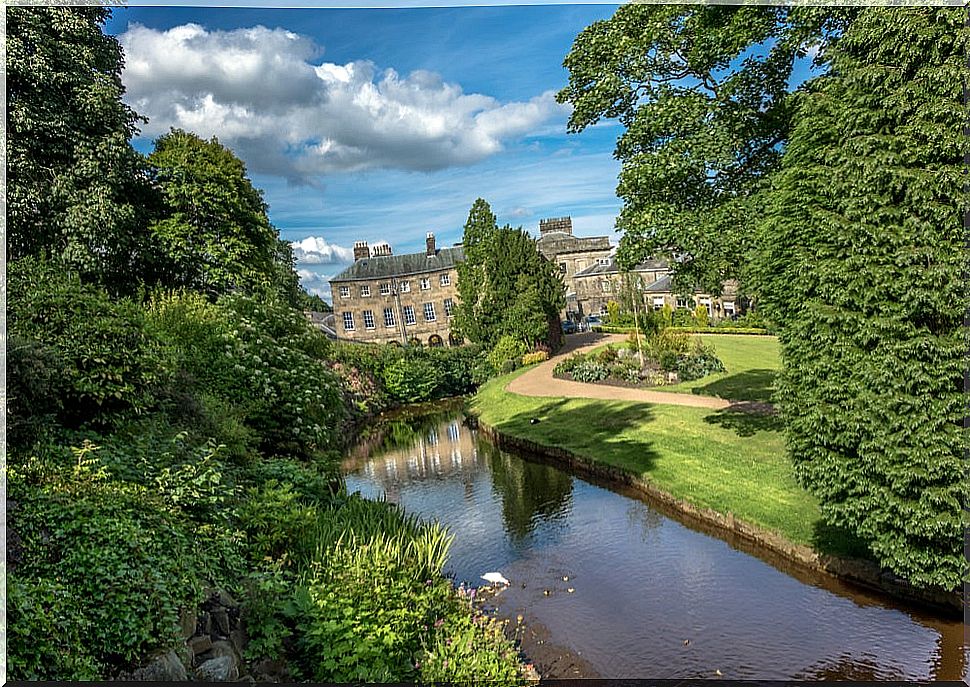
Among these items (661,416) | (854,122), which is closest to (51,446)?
(854,122)

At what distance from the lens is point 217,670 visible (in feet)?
11.4

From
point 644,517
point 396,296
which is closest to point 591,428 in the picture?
point 644,517

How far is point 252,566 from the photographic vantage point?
15.5 feet

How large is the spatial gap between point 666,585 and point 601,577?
75cm

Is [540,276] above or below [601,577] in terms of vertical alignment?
above

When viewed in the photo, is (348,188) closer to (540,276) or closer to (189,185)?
(189,185)

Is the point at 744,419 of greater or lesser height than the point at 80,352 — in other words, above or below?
below

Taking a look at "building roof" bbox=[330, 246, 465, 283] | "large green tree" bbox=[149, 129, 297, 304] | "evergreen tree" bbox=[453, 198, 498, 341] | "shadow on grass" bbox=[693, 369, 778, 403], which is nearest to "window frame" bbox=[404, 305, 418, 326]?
"evergreen tree" bbox=[453, 198, 498, 341]

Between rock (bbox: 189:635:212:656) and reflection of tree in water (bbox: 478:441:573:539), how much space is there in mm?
5478

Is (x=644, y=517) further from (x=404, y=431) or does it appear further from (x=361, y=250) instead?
(x=404, y=431)

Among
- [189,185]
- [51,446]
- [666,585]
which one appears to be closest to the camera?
[51,446]

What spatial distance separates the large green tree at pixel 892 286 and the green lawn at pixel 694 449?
1593 mm

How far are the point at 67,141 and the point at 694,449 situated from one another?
11070 mm

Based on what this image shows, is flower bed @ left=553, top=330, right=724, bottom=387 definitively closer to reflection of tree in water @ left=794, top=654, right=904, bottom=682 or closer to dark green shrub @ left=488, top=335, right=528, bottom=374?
dark green shrub @ left=488, top=335, right=528, bottom=374
